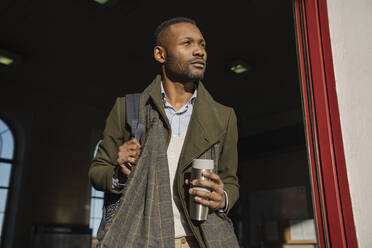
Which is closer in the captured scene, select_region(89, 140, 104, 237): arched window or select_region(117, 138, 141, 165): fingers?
select_region(117, 138, 141, 165): fingers

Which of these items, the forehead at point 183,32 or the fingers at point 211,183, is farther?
the forehead at point 183,32

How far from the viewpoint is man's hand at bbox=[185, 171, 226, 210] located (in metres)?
1.21

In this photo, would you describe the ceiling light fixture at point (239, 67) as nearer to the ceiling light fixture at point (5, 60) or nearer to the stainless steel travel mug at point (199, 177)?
the ceiling light fixture at point (5, 60)

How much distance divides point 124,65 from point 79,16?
4.75 ft

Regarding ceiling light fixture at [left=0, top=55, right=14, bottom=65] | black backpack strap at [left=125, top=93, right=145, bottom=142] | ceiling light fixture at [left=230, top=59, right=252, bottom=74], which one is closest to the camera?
black backpack strap at [left=125, top=93, right=145, bottom=142]

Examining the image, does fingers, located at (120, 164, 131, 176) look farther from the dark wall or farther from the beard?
the dark wall

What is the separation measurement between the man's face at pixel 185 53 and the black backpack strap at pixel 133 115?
8.2 inches

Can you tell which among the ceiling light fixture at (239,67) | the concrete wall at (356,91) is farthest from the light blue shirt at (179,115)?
the ceiling light fixture at (239,67)

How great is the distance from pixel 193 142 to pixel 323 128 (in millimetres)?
540

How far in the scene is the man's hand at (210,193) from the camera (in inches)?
47.6

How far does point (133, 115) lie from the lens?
147cm

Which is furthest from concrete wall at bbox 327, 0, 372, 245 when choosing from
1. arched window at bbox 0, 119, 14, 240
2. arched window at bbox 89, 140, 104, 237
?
arched window at bbox 89, 140, 104, 237

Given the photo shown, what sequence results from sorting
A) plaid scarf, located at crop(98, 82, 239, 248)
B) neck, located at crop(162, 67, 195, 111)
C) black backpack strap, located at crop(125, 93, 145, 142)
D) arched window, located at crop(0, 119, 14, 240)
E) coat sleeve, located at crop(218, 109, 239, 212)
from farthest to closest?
1. arched window, located at crop(0, 119, 14, 240)
2. neck, located at crop(162, 67, 195, 111)
3. coat sleeve, located at crop(218, 109, 239, 212)
4. black backpack strap, located at crop(125, 93, 145, 142)
5. plaid scarf, located at crop(98, 82, 239, 248)

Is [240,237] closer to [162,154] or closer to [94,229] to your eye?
[94,229]
